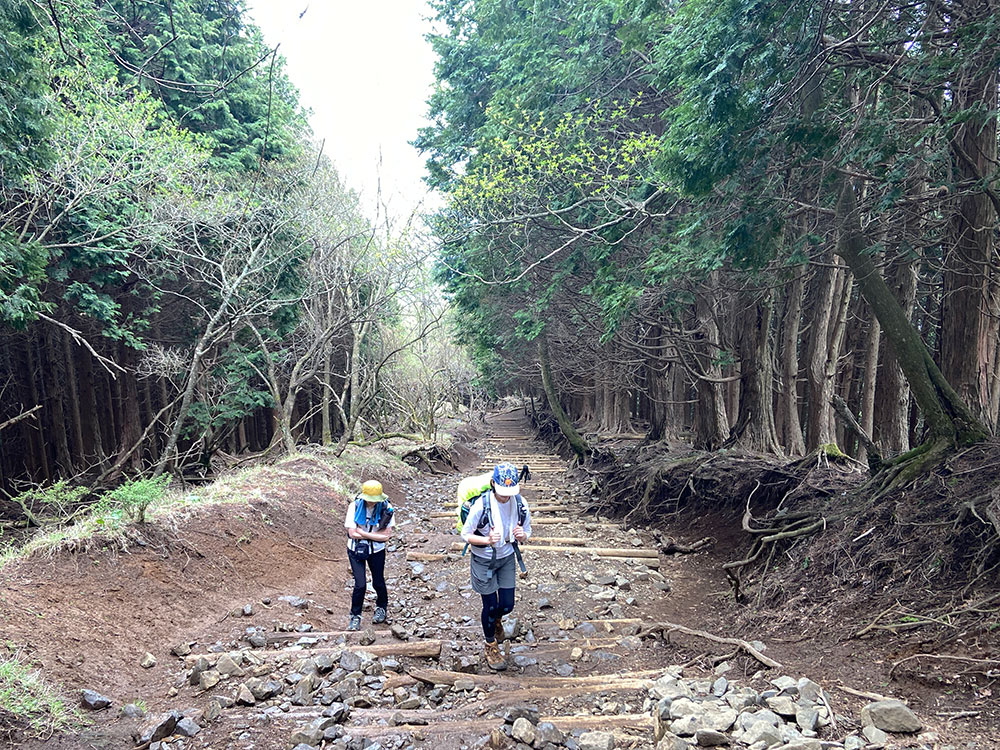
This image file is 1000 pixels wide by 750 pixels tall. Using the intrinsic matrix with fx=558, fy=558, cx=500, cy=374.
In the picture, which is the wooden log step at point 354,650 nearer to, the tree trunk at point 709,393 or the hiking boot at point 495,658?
the hiking boot at point 495,658

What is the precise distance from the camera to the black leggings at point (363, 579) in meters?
6.12

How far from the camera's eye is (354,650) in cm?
491

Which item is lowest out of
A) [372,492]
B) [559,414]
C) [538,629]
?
[538,629]

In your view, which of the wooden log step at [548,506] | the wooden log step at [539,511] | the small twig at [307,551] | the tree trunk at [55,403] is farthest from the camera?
the tree trunk at [55,403]

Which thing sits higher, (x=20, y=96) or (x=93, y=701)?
(x=20, y=96)

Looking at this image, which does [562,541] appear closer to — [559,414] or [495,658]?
[495,658]

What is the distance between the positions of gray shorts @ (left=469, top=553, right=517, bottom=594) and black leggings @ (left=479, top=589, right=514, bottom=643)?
0.22 ft

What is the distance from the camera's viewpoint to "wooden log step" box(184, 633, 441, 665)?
4.71m

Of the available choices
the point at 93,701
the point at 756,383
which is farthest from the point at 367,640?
the point at 756,383

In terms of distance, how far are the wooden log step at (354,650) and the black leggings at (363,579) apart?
85 centimetres

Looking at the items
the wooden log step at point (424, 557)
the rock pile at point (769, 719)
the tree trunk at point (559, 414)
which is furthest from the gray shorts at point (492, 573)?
the tree trunk at point (559, 414)

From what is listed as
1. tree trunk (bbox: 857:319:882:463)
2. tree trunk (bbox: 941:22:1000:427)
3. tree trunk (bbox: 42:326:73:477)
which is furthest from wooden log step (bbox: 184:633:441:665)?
tree trunk (bbox: 42:326:73:477)

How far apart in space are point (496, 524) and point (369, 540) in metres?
1.74

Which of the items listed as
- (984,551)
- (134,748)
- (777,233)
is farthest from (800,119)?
(134,748)
